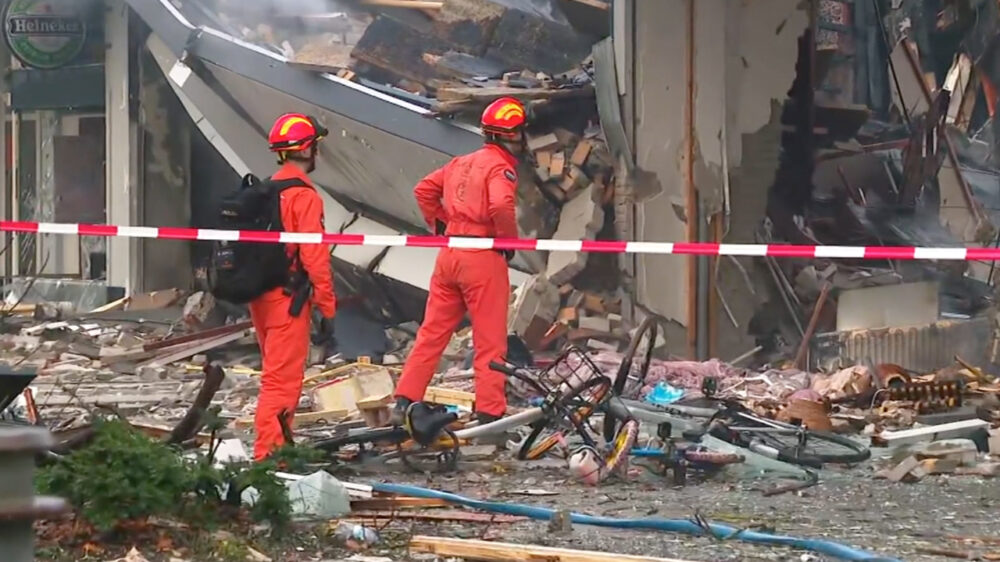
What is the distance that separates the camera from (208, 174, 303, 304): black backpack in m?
7.96

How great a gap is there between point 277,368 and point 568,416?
1.39 m

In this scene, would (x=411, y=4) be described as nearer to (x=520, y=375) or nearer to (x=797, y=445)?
(x=520, y=375)

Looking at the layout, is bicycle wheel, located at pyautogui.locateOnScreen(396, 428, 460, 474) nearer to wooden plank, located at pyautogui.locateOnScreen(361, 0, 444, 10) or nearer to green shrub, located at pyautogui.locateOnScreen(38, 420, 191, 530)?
green shrub, located at pyautogui.locateOnScreen(38, 420, 191, 530)

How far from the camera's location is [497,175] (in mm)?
8969

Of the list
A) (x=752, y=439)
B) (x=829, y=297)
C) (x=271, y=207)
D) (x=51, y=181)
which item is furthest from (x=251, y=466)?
(x=51, y=181)

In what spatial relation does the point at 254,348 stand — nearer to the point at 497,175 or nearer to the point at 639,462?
the point at 497,175

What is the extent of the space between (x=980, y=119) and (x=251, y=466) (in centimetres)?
993

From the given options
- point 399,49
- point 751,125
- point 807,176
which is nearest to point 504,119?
point 751,125

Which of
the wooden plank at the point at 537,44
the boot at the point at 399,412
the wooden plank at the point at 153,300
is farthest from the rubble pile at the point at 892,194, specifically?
the wooden plank at the point at 153,300

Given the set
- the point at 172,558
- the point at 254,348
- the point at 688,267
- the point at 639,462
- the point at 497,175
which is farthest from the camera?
the point at 254,348

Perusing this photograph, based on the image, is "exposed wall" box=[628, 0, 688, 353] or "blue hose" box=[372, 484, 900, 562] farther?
"exposed wall" box=[628, 0, 688, 353]

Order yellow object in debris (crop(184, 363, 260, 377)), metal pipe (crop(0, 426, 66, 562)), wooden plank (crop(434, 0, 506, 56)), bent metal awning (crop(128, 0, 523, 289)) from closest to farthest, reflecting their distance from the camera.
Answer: metal pipe (crop(0, 426, 66, 562)) → yellow object in debris (crop(184, 363, 260, 377)) → bent metal awning (crop(128, 0, 523, 289)) → wooden plank (crop(434, 0, 506, 56))

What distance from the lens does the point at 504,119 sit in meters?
9.04

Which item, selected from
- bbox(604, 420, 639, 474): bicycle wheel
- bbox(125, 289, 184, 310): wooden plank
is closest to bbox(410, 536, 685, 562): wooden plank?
bbox(604, 420, 639, 474): bicycle wheel
